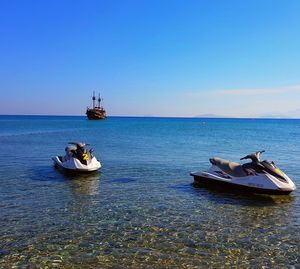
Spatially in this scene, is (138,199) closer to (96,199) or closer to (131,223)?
(96,199)

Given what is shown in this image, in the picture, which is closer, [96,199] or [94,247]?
[94,247]

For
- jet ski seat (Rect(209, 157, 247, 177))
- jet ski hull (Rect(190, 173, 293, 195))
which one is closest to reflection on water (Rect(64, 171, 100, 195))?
jet ski hull (Rect(190, 173, 293, 195))

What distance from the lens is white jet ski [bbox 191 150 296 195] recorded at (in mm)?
14609

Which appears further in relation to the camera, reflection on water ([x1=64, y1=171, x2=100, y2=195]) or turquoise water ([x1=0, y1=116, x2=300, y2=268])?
reflection on water ([x1=64, y1=171, x2=100, y2=195])

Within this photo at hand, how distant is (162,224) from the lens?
434 inches

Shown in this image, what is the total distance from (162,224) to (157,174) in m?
9.56

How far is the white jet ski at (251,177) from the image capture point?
14609 mm

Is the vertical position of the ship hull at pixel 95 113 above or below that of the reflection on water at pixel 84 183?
above

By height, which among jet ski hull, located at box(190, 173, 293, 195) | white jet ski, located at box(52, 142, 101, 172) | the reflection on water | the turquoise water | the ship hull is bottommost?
the reflection on water

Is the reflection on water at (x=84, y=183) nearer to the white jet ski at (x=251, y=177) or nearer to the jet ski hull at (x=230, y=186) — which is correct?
the jet ski hull at (x=230, y=186)

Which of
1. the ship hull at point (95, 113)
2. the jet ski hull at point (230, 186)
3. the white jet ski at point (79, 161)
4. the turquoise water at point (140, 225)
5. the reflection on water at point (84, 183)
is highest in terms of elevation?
the ship hull at point (95, 113)

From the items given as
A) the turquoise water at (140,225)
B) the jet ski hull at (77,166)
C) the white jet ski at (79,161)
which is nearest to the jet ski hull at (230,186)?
the turquoise water at (140,225)

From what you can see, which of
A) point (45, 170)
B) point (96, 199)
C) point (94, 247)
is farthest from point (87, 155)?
point (94, 247)

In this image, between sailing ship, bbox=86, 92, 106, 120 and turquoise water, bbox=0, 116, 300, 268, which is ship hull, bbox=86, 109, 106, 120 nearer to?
sailing ship, bbox=86, 92, 106, 120
